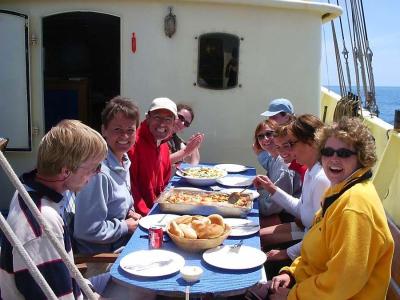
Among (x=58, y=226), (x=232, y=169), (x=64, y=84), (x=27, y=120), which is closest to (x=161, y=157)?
(x=232, y=169)

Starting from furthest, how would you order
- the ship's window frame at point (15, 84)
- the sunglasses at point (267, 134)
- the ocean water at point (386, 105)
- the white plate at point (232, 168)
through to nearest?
the ocean water at point (386, 105)
the ship's window frame at point (15, 84)
the white plate at point (232, 168)
the sunglasses at point (267, 134)

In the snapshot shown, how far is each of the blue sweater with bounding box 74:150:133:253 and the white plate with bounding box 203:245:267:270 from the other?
2.43ft

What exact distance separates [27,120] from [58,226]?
12.8ft

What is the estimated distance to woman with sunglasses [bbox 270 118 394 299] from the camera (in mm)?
1924

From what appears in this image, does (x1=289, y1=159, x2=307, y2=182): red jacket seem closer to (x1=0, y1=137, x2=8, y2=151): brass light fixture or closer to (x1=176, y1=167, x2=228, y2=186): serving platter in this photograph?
(x1=176, y1=167, x2=228, y2=186): serving platter

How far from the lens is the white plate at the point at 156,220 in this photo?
8.92 feet

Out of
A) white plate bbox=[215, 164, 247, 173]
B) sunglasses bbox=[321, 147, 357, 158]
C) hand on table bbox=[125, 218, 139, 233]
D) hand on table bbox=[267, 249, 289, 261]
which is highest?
sunglasses bbox=[321, 147, 357, 158]

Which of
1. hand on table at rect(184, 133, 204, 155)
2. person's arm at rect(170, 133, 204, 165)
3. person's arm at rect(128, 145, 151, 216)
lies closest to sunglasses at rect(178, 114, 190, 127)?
person's arm at rect(170, 133, 204, 165)

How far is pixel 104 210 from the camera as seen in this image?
271 centimetres

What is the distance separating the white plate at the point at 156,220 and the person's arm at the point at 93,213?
215 mm

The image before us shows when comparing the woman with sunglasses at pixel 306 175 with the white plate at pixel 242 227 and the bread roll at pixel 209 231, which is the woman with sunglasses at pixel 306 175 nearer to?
the white plate at pixel 242 227

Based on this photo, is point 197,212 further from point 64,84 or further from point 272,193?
point 64,84

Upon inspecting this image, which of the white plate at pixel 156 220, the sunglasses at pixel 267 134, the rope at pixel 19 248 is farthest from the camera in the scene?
the sunglasses at pixel 267 134

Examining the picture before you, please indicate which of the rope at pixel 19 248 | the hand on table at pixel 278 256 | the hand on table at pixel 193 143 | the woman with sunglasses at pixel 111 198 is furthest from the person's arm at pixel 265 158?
the rope at pixel 19 248
